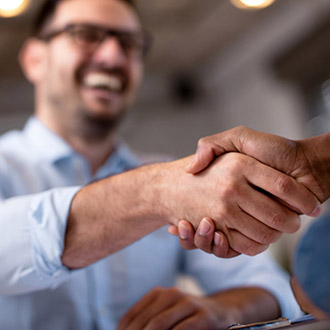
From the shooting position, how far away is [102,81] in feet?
2.96

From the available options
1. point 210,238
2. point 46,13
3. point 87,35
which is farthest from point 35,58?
point 210,238

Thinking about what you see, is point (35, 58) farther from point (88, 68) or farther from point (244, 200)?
point (244, 200)

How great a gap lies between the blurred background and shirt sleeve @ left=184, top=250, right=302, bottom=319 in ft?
2.95

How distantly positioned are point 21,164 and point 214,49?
2.06 metres

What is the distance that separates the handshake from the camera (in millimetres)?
390

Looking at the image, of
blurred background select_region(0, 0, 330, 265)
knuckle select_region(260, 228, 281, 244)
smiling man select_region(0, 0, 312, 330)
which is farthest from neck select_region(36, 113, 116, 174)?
blurred background select_region(0, 0, 330, 265)

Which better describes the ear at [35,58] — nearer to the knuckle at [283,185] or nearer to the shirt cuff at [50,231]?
the shirt cuff at [50,231]

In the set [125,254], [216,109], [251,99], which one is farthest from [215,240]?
[216,109]

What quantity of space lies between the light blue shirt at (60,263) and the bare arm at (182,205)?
1.0 inches

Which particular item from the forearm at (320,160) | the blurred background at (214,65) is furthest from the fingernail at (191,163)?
the blurred background at (214,65)

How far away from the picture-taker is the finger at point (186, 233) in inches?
17.5

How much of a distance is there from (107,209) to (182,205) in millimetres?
85

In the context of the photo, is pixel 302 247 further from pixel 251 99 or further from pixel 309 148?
pixel 251 99

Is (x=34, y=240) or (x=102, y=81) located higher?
(x=102, y=81)
